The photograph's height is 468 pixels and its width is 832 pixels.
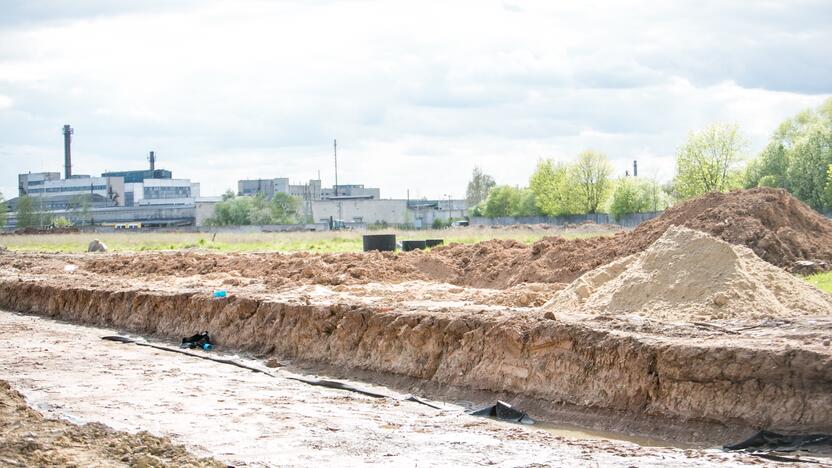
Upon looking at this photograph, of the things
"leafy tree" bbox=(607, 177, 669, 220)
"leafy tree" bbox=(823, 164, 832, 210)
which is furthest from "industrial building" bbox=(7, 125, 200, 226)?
"leafy tree" bbox=(823, 164, 832, 210)

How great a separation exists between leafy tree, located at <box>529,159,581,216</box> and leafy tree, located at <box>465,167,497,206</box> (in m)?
62.8

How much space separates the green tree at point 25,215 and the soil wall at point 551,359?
109918mm

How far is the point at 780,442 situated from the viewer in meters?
9.62

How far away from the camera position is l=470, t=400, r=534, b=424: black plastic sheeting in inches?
469

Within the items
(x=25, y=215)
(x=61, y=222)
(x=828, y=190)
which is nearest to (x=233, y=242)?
(x=828, y=190)

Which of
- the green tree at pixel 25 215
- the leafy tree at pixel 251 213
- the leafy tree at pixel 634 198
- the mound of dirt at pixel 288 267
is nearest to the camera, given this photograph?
the mound of dirt at pixel 288 267

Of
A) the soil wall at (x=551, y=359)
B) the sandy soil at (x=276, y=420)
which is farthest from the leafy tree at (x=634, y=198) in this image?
the sandy soil at (x=276, y=420)

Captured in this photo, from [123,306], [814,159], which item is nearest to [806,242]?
[123,306]

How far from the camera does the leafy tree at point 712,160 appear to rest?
71688mm

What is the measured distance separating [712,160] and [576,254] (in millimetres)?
51110

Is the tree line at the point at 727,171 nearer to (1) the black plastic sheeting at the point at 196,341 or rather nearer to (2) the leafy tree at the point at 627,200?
(2) the leafy tree at the point at 627,200

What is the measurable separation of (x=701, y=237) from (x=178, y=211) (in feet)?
414

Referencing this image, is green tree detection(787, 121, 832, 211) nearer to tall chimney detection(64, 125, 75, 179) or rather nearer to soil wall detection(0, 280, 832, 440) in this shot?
soil wall detection(0, 280, 832, 440)

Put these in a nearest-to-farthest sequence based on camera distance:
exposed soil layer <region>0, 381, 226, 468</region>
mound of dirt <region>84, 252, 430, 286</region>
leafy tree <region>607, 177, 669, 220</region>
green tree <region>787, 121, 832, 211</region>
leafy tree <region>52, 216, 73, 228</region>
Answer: exposed soil layer <region>0, 381, 226, 468</region> → mound of dirt <region>84, 252, 430, 286</region> → green tree <region>787, 121, 832, 211</region> → leafy tree <region>607, 177, 669, 220</region> → leafy tree <region>52, 216, 73, 228</region>
